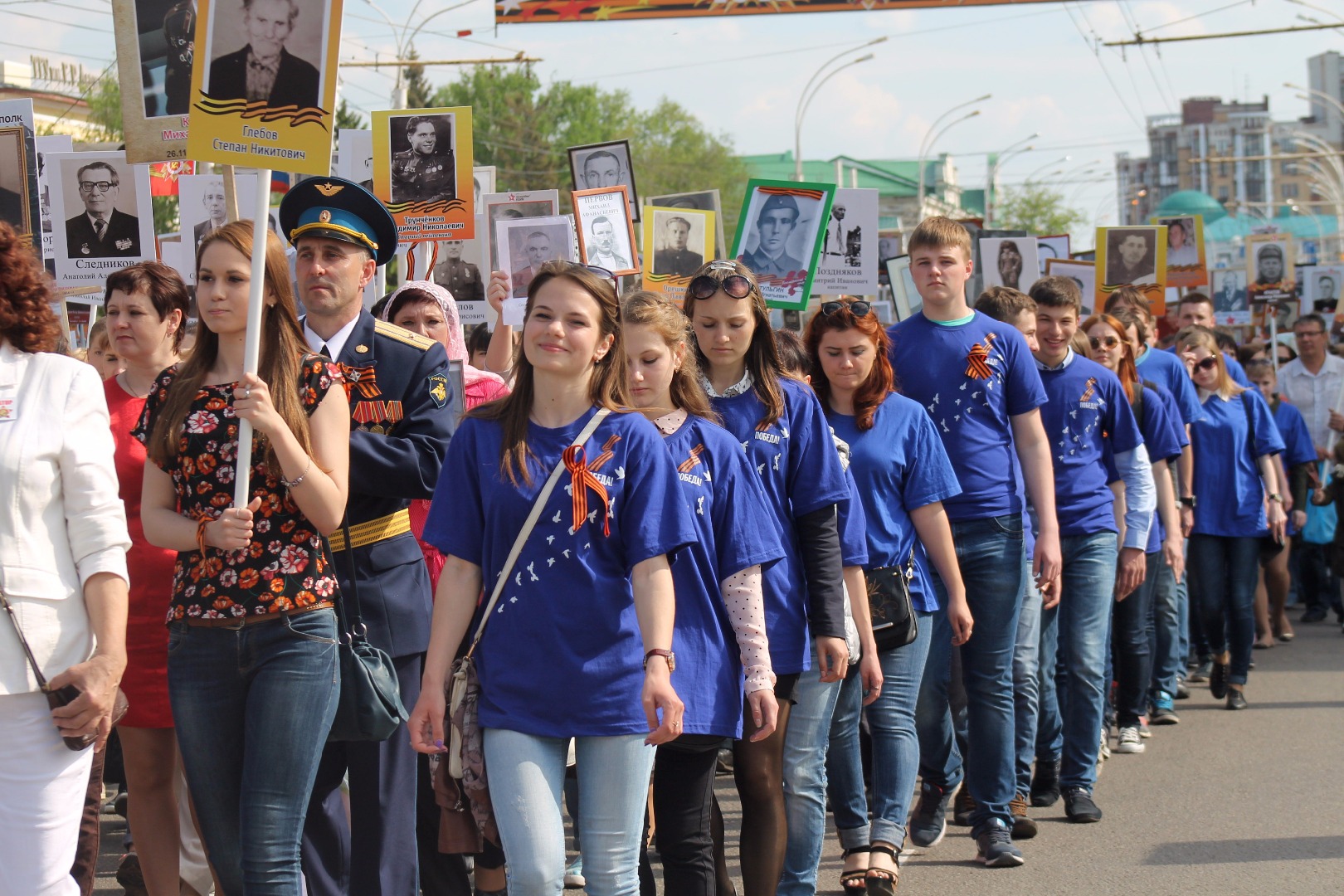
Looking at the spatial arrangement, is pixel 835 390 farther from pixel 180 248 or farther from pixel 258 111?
pixel 180 248

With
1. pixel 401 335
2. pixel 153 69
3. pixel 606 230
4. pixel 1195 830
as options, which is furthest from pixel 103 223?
pixel 1195 830

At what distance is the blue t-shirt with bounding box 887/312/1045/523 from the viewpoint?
6.07 metres

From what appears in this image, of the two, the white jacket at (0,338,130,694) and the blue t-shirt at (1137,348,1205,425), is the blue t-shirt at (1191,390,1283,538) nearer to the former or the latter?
the blue t-shirt at (1137,348,1205,425)

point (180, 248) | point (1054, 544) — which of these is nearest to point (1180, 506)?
point (1054, 544)

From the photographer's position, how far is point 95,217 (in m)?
8.11

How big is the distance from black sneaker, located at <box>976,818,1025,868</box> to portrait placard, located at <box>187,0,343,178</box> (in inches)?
144

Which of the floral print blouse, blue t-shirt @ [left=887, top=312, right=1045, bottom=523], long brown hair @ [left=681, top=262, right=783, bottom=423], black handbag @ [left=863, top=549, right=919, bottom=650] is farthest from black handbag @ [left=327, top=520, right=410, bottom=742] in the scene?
blue t-shirt @ [left=887, top=312, right=1045, bottom=523]

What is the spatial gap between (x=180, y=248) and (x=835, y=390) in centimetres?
502

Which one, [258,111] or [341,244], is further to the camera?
[341,244]

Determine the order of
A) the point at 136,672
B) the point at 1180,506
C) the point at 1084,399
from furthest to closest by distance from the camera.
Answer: the point at 1180,506
the point at 1084,399
the point at 136,672

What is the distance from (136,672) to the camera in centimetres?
493

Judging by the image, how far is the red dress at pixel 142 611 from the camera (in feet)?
16.1

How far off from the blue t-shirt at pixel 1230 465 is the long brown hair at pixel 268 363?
694cm

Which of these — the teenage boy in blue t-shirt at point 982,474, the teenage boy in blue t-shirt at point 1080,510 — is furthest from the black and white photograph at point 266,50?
the teenage boy in blue t-shirt at point 1080,510
